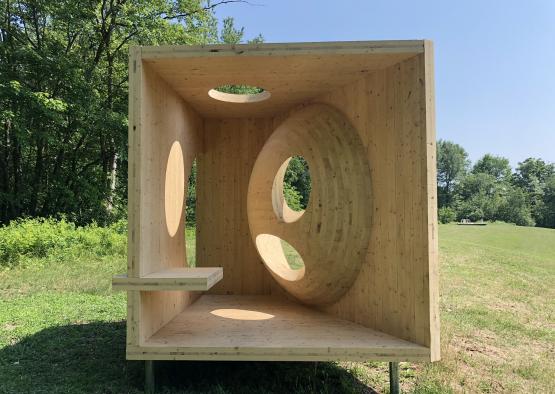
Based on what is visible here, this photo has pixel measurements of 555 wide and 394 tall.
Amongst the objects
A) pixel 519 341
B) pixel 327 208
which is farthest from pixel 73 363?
pixel 519 341

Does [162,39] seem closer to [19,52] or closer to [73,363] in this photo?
[19,52]

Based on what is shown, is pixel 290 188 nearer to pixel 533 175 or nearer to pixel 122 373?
pixel 122 373

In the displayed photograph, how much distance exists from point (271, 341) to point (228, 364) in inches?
47.5

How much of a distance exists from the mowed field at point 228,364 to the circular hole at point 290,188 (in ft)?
6.46

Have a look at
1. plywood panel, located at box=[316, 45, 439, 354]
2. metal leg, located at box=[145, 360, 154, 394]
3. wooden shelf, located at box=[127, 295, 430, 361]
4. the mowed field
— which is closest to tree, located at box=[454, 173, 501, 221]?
the mowed field

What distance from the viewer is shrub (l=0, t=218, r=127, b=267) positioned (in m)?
11.3

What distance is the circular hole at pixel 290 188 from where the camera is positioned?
20.9 ft

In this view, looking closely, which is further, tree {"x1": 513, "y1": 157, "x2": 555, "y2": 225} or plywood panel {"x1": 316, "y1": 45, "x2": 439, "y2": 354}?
tree {"x1": 513, "y1": 157, "x2": 555, "y2": 225}

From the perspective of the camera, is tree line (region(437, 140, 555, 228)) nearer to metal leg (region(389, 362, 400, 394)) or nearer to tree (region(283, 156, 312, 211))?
tree (region(283, 156, 312, 211))

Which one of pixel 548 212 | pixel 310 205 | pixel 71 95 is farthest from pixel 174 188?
pixel 548 212

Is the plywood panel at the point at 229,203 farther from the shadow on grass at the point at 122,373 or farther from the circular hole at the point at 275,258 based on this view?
the shadow on grass at the point at 122,373

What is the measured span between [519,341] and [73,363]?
5776mm

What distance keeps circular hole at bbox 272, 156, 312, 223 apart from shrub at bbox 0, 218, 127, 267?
519 centimetres

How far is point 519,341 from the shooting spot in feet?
21.2
